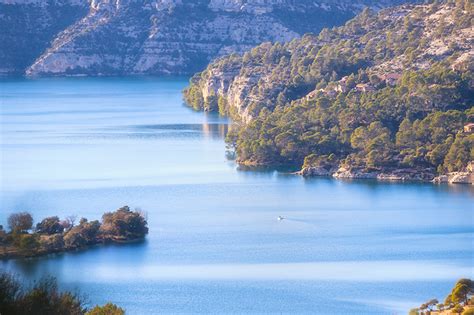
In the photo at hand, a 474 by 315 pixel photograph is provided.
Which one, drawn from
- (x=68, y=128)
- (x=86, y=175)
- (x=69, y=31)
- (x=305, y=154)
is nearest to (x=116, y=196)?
(x=86, y=175)

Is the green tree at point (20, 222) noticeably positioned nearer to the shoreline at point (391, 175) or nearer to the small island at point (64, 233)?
the small island at point (64, 233)

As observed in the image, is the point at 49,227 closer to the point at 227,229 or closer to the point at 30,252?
the point at 30,252

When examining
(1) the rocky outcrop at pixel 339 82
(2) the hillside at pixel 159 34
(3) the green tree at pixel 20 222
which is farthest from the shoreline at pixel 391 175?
(2) the hillside at pixel 159 34

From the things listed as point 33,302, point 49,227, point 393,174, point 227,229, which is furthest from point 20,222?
point 33,302

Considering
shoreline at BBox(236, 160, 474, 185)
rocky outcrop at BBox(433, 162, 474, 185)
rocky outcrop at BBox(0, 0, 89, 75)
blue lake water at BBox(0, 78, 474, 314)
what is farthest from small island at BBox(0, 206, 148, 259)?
rocky outcrop at BBox(0, 0, 89, 75)

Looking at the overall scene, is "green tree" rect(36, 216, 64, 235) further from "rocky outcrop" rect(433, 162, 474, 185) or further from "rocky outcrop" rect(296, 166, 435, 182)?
"rocky outcrop" rect(433, 162, 474, 185)
